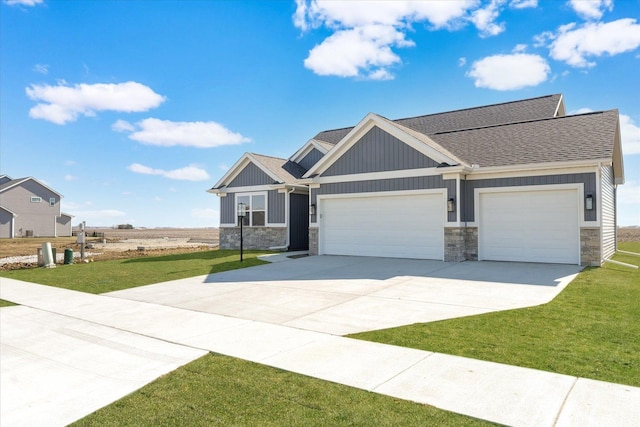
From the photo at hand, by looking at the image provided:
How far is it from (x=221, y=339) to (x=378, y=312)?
272 cm

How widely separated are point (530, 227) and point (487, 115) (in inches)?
396

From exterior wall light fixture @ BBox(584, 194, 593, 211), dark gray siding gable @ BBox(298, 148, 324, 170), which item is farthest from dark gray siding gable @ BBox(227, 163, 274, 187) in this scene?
exterior wall light fixture @ BBox(584, 194, 593, 211)

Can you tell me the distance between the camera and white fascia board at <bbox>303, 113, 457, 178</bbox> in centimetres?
1327

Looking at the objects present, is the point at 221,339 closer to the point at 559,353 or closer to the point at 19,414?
the point at 19,414

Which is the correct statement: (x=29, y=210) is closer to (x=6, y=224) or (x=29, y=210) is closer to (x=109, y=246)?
(x=6, y=224)

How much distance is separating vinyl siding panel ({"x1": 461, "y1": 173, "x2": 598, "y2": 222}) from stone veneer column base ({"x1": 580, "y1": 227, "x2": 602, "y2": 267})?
376 mm

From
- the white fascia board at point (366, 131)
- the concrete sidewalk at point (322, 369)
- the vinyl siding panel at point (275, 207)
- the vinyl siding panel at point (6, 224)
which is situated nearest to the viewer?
the concrete sidewalk at point (322, 369)

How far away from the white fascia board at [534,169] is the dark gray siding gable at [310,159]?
1011 cm

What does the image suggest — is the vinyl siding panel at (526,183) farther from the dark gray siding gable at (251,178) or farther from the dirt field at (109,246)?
the dirt field at (109,246)

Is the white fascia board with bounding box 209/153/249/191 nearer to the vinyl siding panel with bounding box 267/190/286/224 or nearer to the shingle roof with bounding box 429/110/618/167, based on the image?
the vinyl siding panel with bounding box 267/190/286/224

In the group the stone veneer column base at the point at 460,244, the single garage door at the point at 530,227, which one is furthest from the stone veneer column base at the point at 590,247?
the stone veneer column base at the point at 460,244

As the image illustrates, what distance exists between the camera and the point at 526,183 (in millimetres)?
12312

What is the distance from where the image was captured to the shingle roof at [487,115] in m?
19.1

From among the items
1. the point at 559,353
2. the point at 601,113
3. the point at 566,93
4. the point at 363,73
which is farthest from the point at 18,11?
the point at 566,93
